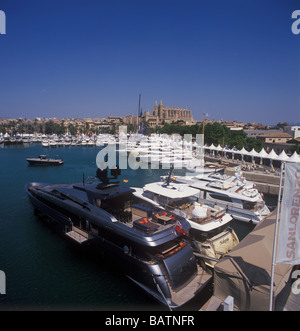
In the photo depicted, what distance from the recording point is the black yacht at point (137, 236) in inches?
376

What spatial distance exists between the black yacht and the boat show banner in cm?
466

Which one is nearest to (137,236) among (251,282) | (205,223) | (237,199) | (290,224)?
(251,282)

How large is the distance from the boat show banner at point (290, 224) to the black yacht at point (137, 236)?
4.66m

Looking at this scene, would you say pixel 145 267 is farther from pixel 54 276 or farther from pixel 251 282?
pixel 54 276

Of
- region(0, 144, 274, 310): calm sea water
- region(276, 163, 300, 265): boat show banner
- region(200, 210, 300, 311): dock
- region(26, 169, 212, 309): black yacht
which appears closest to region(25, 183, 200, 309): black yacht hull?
region(26, 169, 212, 309): black yacht

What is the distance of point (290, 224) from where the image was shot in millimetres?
6324

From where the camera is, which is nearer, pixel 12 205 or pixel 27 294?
pixel 27 294

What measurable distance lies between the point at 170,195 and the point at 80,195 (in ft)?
20.7

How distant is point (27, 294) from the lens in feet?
33.6

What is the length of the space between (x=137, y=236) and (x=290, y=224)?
616cm

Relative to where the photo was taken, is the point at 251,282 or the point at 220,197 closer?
the point at 251,282

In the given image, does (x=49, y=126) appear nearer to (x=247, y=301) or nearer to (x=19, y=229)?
(x=19, y=229)

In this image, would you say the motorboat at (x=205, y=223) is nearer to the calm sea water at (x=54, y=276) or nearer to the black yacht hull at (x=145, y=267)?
the black yacht hull at (x=145, y=267)
